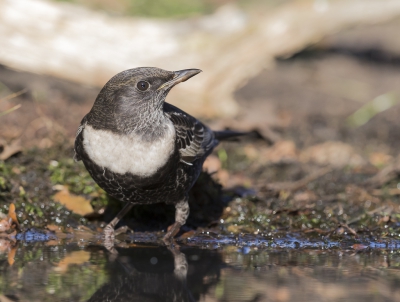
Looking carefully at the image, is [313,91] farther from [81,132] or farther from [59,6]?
[81,132]

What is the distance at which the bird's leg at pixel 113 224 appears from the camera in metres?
5.43

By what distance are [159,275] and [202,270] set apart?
12.3 inches

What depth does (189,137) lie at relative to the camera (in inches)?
220

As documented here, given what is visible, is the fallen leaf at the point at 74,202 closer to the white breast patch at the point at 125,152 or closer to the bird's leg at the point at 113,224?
the bird's leg at the point at 113,224

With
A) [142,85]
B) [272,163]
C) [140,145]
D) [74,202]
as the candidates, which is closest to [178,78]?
[142,85]

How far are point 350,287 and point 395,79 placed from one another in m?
10.0

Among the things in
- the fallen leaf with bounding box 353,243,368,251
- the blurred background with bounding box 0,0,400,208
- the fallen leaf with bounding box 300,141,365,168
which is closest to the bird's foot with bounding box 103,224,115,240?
the fallen leaf with bounding box 353,243,368,251

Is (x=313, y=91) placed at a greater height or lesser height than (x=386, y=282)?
greater

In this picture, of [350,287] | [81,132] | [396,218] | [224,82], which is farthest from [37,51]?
[350,287]

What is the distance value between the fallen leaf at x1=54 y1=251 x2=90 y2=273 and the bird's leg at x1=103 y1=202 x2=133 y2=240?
71 cm

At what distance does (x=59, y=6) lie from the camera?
9.23m

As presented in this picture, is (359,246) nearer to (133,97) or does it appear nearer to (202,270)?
(202,270)

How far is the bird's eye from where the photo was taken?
5.34m

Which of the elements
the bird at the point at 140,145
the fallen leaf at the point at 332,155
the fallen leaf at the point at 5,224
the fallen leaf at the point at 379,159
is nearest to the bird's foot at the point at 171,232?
the bird at the point at 140,145
